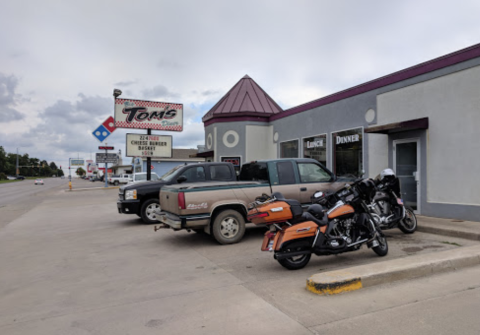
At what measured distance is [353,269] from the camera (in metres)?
5.35

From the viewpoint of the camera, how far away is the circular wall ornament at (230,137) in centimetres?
1878

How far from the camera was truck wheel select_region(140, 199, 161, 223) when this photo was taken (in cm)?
1153

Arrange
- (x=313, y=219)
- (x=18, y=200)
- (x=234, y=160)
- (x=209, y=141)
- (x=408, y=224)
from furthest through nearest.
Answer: (x=18, y=200) < (x=209, y=141) < (x=234, y=160) < (x=408, y=224) < (x=313, y=219)

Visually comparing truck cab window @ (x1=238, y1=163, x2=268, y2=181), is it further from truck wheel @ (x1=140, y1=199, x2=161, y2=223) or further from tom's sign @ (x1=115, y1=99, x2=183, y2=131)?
tom's sign @ (x1=115, y1=99, x2=183, y2=131)

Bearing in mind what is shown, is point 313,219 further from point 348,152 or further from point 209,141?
point 209,141

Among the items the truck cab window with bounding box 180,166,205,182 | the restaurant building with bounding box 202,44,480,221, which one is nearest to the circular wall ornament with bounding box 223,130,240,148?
the restaurant building with bounding box 202,44,480,221

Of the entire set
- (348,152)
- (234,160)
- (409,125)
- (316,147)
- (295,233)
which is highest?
(409,125)

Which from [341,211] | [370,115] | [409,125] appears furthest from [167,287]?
[370,115]

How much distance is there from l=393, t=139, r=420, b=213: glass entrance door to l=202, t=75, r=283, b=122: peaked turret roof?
8.60 meters

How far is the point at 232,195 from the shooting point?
8.08m

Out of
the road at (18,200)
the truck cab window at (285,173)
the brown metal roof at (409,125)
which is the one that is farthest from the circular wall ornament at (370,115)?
the road at (18,200)

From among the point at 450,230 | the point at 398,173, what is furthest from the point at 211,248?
the point at 398,173

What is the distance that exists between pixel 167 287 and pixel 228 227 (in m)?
2.92

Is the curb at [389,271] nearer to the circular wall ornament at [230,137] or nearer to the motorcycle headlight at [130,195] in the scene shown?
the motorcycle headlight at [130,195]
